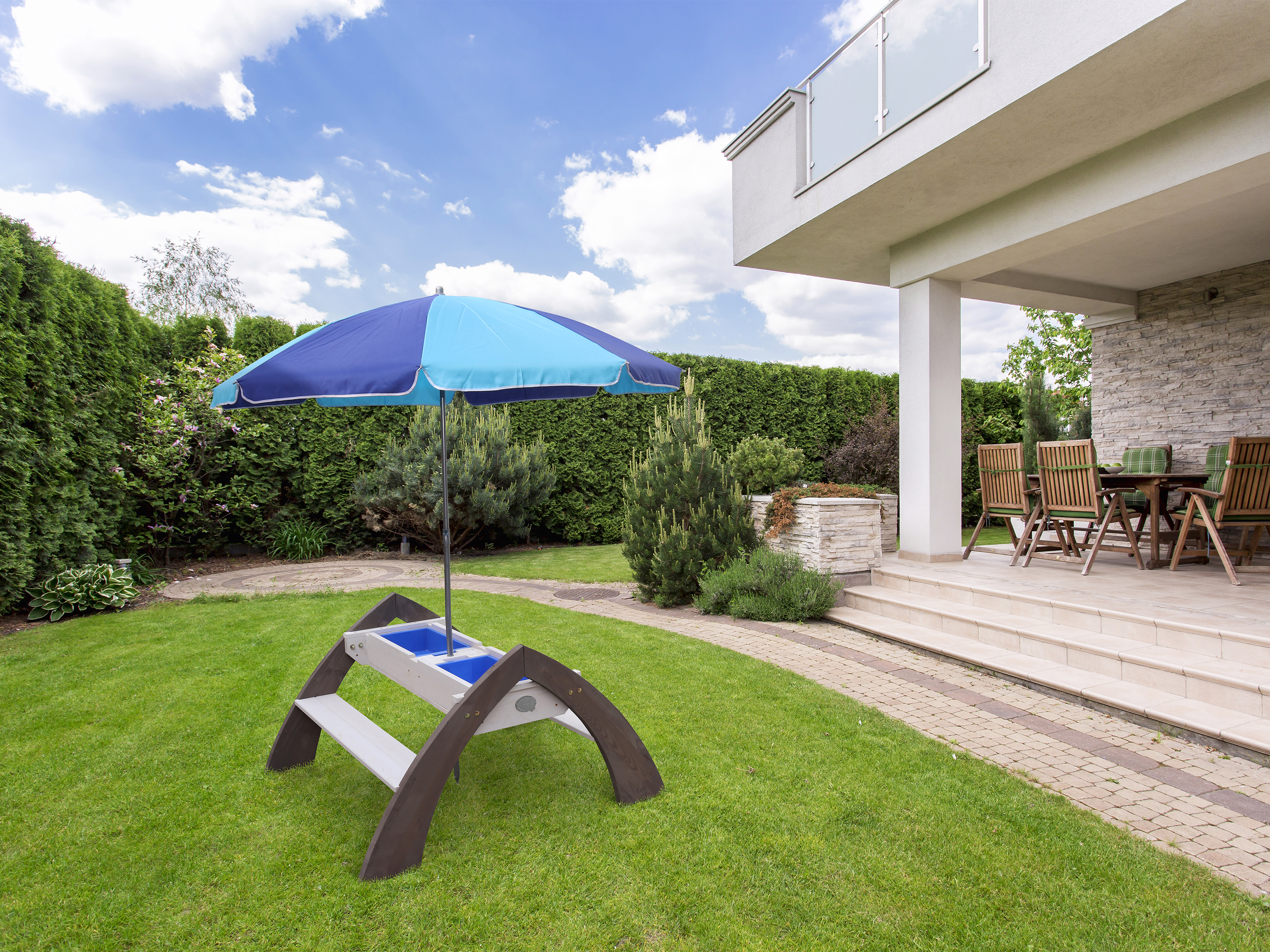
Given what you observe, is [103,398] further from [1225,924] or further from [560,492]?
[1225,924]

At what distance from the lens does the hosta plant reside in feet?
19.8

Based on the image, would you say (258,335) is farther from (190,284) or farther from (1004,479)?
(190,284)

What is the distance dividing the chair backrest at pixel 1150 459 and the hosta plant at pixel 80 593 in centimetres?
1145

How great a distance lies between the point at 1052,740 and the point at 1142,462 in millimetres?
6441

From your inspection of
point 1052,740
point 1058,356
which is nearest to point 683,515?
point 1052,740

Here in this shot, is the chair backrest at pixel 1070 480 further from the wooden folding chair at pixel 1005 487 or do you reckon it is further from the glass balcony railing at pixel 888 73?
the glass balcony railing at pixel 888 73

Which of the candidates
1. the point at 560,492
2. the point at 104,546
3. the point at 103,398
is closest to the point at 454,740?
the point at 103,398

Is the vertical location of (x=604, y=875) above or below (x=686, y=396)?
below

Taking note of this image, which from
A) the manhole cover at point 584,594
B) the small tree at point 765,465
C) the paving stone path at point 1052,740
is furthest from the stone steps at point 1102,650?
A: the manhole cover at point 584,594

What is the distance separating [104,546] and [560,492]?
617cm

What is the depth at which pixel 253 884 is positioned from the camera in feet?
7.14

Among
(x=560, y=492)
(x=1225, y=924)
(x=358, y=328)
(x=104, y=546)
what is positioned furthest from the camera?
(x=560, y=492)

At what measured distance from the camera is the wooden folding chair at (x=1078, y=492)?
18.4 ft

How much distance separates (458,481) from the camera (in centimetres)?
941
